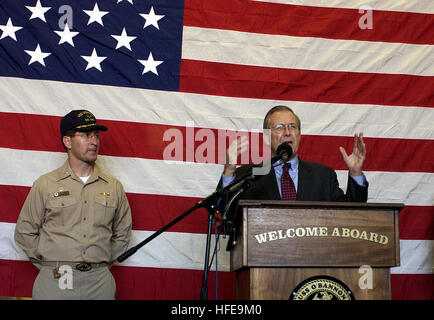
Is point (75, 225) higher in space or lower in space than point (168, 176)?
lower

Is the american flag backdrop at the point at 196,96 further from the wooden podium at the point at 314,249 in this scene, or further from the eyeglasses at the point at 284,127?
the wooden podium at the point at 314,249

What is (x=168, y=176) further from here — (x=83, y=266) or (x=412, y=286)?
(x=412, y=286)

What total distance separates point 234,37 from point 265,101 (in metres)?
0.55

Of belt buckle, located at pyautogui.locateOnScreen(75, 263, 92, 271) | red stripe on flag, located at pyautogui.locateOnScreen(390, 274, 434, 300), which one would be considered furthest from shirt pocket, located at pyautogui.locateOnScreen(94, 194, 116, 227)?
red stripe on flag, located at pyautogui.locateOnScreen(390, 274, 434, 300)

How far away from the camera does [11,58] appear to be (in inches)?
152

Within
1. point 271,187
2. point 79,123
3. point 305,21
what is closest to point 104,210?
point 79,123

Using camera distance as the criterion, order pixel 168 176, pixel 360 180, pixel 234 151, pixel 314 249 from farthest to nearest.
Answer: pixel 168 176 < pixel 360 180 < pixel 234 151 < pixel 314 249

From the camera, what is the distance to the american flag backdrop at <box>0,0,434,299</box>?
3838 millimetres

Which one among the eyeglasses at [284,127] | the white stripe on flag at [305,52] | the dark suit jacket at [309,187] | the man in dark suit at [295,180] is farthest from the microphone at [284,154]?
the white stripe on flag at [305,52]

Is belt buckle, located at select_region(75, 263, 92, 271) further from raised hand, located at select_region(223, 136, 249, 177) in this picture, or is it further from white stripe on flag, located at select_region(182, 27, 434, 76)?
white stripe on flag, located at select_region(182, 27, 434, 76)

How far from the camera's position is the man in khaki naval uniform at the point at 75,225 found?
126 inches

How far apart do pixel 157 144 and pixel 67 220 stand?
93 cm

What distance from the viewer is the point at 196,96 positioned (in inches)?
158
